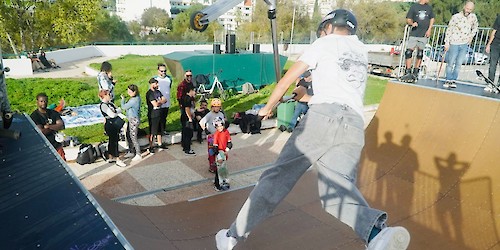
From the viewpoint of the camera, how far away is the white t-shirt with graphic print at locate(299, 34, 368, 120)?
275cm

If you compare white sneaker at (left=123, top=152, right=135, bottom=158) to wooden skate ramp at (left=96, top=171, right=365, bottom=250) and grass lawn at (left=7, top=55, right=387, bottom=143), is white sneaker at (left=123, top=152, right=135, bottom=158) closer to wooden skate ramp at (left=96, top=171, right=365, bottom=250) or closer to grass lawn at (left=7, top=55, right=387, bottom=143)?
grass lawn at (left=7, top=55, right=387, bottom=143)

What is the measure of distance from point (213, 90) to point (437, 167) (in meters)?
11.2

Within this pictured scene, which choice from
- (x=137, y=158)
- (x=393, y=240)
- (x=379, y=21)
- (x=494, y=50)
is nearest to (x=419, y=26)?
(x=494, y=50)

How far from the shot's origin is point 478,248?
415 cm

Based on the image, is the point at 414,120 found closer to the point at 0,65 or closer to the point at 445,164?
the point at 445,164

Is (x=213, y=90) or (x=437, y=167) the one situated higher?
(x=437, y=167)

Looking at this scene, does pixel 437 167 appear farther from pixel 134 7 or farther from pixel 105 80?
pixel 134 7

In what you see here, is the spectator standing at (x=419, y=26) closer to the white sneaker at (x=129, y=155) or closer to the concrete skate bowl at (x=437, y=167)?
the concrete skate bowl at (x=437, y=167)

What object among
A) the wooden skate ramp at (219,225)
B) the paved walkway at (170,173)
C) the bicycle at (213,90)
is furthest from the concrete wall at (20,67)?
the wooden skate ramp at (219,225)

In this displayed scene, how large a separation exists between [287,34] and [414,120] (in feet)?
157

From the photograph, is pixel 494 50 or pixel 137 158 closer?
pixel 137 158

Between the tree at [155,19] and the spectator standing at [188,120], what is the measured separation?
6996cm

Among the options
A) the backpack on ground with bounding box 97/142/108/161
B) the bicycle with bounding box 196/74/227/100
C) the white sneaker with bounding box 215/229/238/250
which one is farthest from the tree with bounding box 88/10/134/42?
the white sneaker with bounding box 215/229/238/250

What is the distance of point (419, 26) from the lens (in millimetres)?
9672
